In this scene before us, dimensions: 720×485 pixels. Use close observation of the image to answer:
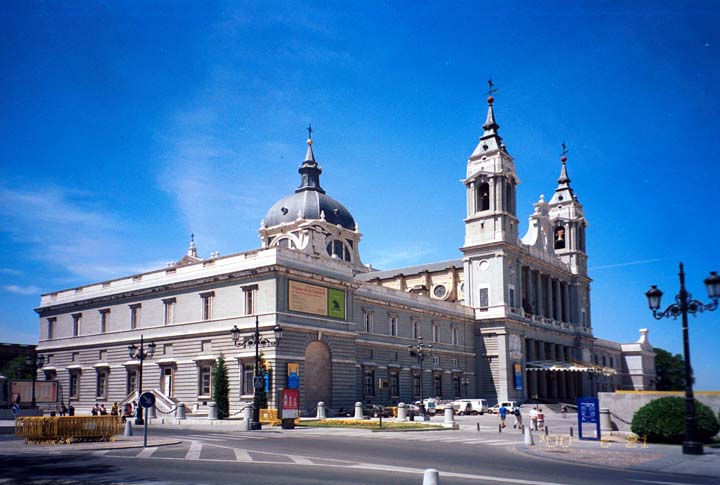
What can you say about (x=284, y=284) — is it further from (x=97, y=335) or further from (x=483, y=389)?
(x=483, y=389)

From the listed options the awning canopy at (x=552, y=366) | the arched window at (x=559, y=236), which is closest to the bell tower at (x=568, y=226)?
the arched window at (x=559, y=236)

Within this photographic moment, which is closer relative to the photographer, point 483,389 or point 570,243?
point 483,389

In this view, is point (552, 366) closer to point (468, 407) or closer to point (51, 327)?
point (468, 407)

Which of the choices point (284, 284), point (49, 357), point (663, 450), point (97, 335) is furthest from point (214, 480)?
point (49, 357)

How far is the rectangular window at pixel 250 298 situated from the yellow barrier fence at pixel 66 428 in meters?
19.7

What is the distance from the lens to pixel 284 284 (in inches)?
1879

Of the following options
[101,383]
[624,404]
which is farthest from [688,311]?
[101,383]

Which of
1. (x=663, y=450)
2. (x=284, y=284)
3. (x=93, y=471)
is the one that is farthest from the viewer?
(x=284, y=284)

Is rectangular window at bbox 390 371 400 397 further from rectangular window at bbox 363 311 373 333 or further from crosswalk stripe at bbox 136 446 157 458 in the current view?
crosswalk stripe at bbox 136 446 157 458

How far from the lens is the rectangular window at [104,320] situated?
58.1 metres

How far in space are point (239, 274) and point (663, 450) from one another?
3103 cm

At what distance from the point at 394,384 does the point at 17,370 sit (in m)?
44.0

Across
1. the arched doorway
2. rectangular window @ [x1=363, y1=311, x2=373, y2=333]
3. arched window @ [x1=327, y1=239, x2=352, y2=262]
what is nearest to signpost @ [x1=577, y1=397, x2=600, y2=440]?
the arched doorway

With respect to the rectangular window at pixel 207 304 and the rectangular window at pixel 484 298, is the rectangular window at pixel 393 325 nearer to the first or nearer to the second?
the rectangular window at pixel 484 298
